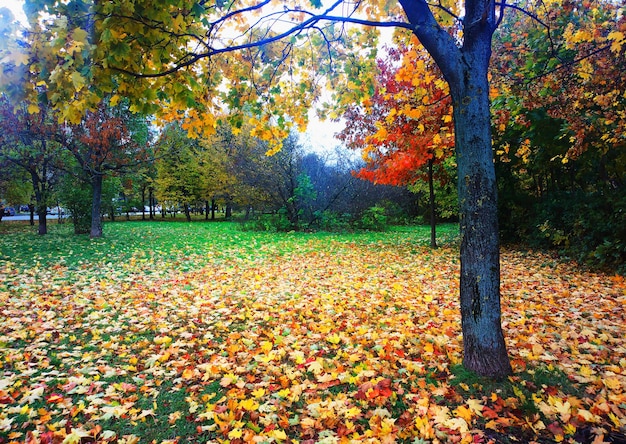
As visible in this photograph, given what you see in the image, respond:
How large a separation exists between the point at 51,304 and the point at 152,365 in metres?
3.16

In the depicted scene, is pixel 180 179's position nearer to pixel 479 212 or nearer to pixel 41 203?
pixel 41 203

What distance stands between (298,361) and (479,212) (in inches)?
90.4

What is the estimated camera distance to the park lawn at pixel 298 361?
2516 mm

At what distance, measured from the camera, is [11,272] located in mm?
7617

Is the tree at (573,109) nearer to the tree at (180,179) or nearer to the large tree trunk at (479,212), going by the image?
the large tree trunk at (479,212)

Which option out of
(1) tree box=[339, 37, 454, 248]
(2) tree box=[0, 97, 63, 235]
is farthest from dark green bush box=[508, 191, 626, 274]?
(2) tree box=[0, 97, 63, 235]

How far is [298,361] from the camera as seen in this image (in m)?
3.53

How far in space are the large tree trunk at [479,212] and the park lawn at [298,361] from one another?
0.42 meters

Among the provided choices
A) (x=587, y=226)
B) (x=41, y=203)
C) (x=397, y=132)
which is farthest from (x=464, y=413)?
(x=41, y=203)

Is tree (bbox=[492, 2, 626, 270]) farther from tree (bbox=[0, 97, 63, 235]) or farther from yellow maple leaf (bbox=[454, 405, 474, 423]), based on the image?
tree (bbox=[0, 97, 63, 235])

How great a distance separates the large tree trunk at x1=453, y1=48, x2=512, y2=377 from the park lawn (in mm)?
424

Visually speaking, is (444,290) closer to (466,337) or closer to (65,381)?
(466,337)

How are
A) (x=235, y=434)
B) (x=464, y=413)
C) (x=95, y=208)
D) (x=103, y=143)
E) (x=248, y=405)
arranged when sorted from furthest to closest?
(x=95, y=208) < (x=103, y=143) < (x=248, y=405) < (x=464, y=413) < (x=235, y=434)

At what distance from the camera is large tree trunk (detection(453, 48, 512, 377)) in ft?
9.20
